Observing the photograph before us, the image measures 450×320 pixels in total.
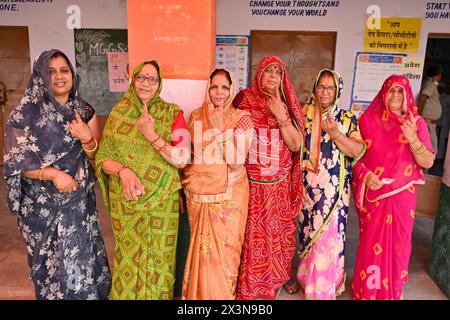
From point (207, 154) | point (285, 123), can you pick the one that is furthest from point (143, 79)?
point (285, 123)

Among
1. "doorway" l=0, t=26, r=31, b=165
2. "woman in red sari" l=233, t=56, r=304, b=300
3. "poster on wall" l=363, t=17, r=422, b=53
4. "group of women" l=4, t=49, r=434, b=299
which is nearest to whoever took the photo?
"group of women" l=4, t=49, r=434, b=299

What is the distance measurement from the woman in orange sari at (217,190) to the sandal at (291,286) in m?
0.57

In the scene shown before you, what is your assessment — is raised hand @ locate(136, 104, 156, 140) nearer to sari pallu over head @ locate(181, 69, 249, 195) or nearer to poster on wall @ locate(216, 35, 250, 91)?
sari pallu over head @ locate(181, 69, 249, 195)

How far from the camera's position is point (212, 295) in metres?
2.52

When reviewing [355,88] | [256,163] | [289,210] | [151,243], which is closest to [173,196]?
[151,243]

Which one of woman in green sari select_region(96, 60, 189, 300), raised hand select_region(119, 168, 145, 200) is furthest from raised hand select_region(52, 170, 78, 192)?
raised hand select_region(119, 168, 145, 200)

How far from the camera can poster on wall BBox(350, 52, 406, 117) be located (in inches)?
209

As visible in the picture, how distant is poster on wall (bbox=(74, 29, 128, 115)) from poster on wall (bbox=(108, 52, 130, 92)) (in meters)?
0.05

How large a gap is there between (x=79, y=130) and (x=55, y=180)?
1.04 feet

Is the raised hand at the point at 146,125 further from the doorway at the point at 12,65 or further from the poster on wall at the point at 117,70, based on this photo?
the doorway at the point at 12,65

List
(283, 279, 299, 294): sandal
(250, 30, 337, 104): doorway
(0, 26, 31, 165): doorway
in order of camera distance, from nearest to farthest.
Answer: (283, 279, 299, 294): sandal
(250, 30, 337, 104): doorway
(0, 26, 31, 165): doorway

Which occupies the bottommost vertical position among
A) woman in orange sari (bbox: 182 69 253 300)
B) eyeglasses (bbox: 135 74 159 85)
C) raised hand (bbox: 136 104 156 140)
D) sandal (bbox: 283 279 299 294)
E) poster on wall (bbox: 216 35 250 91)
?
sandal (bbox: 283 279 299 294)

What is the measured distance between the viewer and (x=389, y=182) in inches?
102

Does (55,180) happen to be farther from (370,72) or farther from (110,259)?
(370,72)
